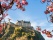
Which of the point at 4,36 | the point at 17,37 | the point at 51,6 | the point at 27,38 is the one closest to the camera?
the point at 51,6

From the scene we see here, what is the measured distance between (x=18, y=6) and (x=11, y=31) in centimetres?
6464

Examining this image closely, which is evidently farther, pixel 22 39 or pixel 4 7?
pixel 22 39

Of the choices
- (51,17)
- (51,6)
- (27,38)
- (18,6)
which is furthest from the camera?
(27,38)

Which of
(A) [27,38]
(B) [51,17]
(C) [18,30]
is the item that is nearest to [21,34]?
(C) [18,30]

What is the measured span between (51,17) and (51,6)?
1.12 m

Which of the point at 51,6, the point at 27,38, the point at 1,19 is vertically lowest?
the point at 1,19

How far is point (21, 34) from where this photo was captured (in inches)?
2621

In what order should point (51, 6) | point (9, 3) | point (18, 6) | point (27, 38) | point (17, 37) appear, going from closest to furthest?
1. point (9, 3)
2. point (18, 6)
3. point (51, 6)
4. point (27, 38)
5. point (17, 37)

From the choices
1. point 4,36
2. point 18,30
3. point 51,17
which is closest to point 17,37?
point 18,30

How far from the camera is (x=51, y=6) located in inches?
494

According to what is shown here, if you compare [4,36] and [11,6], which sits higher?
[4,36]

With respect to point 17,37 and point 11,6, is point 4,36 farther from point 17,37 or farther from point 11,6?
point 11,6

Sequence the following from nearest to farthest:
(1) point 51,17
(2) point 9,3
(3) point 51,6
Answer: (2) point 9,3
(3) point 51,6
(1) point 51,17

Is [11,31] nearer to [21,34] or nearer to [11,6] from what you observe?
[21,34]
